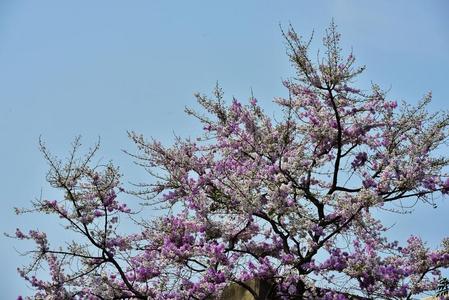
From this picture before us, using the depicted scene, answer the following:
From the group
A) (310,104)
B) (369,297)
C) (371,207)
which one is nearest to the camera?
(371,207)

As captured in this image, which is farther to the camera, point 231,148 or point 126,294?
point 231,148

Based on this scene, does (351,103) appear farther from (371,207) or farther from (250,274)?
(250,274)

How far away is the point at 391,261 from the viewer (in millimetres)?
9539

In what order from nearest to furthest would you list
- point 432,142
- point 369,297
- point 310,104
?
point 369,297
point 432,142
point 310,104

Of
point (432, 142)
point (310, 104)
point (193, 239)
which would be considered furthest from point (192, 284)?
point (432, 142)

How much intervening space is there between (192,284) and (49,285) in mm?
2473

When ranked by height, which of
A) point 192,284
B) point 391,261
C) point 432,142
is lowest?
point 192,284

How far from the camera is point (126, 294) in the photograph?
9539mm

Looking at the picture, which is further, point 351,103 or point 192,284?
point 351,103

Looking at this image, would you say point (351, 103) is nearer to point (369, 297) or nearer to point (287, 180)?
point (287, 180)

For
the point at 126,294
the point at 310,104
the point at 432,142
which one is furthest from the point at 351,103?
the point at 126,294

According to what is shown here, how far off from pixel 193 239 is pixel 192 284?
86 centimetres

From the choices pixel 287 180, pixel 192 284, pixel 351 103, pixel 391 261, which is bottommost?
pixel 192 284

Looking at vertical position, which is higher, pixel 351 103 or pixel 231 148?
pixel 351 103
